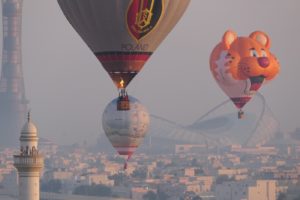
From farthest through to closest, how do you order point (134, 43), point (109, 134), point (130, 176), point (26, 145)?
point (130, 176) → point (26, 145) → point (109, 134) → point (134, 43)

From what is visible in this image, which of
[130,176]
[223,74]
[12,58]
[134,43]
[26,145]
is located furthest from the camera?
[12,58]

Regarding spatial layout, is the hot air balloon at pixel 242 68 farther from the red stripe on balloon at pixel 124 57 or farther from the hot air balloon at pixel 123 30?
the red stripe on balloon at pixel 124 57

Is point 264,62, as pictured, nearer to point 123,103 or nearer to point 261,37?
point 261,37

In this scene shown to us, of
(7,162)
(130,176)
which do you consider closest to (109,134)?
(130,176)

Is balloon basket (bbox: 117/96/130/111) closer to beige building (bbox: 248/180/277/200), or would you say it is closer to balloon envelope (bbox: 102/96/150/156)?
balloon envelope (bbox: 102/96/150/156)

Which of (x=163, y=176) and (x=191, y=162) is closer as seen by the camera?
(x=163, y=176)

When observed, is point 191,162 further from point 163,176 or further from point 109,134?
point 109,134

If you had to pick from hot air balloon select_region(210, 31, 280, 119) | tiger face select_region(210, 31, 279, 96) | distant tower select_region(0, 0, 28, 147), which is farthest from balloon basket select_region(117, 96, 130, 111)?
distant tower select_region(0, 0, 28, 147)
